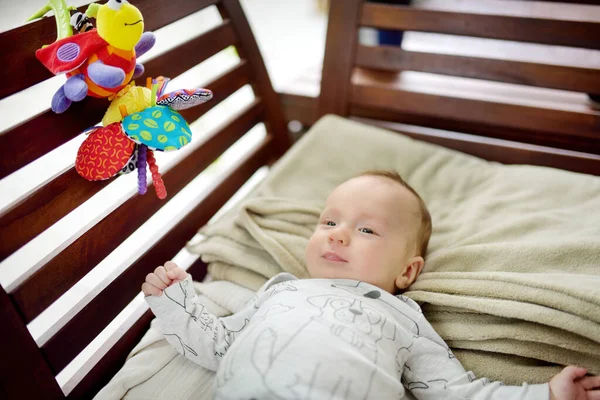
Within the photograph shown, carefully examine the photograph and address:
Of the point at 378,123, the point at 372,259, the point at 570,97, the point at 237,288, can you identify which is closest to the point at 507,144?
the point at 570,97

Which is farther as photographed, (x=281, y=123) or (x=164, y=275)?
(x=281, y=123)

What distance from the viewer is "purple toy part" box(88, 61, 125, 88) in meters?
0.73

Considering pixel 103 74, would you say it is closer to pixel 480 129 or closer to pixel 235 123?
pixel 235 123

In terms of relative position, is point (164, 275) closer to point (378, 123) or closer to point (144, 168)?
point (144, 168)

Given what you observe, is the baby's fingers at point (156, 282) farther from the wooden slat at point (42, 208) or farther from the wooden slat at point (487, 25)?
the wooden slat at point (487, 25)

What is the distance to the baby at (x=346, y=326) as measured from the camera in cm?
69

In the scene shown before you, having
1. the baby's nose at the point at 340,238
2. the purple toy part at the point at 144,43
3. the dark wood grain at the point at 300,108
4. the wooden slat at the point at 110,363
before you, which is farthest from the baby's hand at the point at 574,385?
the dark wood grain at the point at 300,108

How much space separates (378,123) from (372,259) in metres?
0.68

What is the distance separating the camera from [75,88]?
2.40ft

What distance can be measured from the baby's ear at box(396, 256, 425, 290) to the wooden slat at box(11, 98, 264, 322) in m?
0.53

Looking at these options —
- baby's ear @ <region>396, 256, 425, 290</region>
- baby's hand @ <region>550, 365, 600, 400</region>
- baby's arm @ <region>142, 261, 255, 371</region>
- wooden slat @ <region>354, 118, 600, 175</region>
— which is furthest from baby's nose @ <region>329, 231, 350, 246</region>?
wooden slat @ <region>354, 118, 600, 175</region>

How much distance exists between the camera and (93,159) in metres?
0.79

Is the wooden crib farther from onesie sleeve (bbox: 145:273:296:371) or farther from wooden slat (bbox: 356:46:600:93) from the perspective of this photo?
onesie sleeve (bbox: 145:273:296:371)

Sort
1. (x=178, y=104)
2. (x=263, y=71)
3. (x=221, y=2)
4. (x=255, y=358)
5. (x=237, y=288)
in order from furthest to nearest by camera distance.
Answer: (x=263, y=71), (x=221, y=2), (x=237, y=288), (x=178, y=104), (x=255, y=358)
